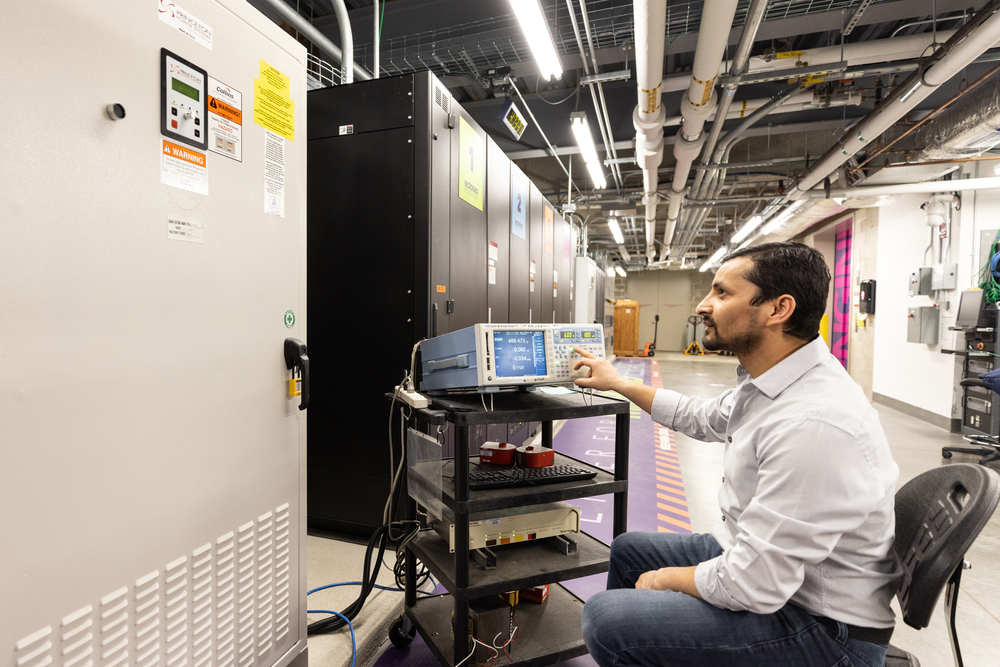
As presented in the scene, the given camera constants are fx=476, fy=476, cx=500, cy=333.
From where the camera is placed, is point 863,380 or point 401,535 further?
point 863,380

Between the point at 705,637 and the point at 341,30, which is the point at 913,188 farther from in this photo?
the point at 705,637

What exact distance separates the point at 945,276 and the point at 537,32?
580 cm

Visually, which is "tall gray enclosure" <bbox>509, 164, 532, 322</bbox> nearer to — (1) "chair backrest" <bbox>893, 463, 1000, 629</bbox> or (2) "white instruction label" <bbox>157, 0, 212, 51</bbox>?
(2) "white instruction label" <bbox>157, 0, 212, 51</bbox>

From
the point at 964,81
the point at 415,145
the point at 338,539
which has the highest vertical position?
the point at 964,81

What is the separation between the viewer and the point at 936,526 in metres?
1.04


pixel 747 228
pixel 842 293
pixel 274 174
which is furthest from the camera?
pixel 842 293

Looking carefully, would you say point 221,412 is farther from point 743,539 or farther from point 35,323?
point 743,539

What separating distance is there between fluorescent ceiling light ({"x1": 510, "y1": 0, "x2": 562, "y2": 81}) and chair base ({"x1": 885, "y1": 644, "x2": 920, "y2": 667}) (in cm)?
273

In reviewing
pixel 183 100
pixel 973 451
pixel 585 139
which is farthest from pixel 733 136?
pixel 183 100

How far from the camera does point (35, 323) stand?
866mm

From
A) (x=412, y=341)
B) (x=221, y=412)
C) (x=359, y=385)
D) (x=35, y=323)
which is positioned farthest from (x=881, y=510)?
(x=359, y=385)

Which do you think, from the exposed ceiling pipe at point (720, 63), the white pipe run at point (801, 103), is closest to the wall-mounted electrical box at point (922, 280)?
the white pipe run at point (801, 103)

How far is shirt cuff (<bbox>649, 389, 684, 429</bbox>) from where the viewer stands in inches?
64.9

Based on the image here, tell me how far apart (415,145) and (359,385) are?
49.0 inches
